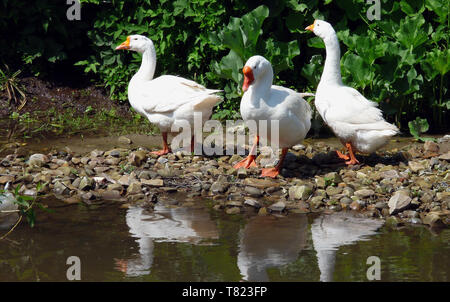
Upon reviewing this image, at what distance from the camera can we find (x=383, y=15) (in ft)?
27.4

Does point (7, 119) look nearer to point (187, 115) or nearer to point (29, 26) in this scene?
point (29, 26)

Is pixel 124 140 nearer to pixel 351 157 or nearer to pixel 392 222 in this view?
pixel 351 157

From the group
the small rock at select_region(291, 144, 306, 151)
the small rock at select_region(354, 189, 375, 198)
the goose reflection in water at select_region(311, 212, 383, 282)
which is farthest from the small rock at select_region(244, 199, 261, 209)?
the small rock at select_region(291, 144, 306, 151)

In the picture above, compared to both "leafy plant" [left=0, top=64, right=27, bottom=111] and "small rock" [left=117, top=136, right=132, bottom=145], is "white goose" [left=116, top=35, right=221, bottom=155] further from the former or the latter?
"leafy plant" [left=0, top=64, right=27, bottom=111]

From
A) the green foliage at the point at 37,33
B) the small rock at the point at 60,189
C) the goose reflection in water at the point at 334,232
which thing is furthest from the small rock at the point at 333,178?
the green foliage at the point at 37,33

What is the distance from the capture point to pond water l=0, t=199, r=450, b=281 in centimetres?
464

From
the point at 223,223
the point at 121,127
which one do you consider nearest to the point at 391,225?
the point at 223,223

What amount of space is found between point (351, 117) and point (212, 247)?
244 centimetres

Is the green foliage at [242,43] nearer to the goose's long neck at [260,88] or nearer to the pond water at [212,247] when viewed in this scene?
the goose's long neck at [260,88]

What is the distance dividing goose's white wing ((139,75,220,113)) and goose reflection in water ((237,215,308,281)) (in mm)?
1961

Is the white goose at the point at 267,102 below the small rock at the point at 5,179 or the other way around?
the other way around

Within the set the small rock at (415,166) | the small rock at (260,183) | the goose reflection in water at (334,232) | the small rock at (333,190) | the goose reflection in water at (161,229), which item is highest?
the small rock at (415,166)

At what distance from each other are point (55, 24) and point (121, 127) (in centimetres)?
198

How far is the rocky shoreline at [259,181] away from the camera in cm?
610
